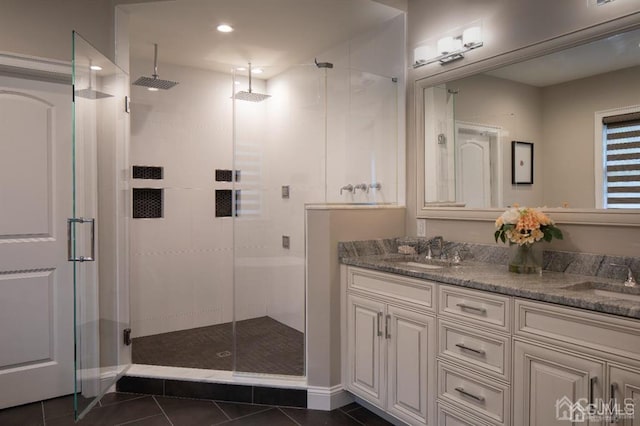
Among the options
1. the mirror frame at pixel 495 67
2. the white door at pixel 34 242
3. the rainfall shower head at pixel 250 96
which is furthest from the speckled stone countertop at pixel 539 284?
the white door at pixel 34 242

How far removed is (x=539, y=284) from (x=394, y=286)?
0.73 meters

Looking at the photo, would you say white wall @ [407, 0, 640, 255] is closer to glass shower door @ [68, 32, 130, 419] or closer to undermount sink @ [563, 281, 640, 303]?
undermount sink @ [563, 281, 640, 303]

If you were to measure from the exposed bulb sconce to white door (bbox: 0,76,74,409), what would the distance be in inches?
91.9

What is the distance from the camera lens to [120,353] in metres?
2.82

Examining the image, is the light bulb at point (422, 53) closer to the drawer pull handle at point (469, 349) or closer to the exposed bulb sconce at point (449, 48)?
the exposed bulb sconce at point (449, 48)

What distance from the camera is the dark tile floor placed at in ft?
7.91

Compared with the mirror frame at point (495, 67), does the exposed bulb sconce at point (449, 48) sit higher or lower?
higher

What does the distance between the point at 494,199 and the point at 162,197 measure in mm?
2819

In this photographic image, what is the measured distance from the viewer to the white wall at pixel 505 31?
1.92m

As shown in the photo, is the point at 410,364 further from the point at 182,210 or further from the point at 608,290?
the point at 182,210

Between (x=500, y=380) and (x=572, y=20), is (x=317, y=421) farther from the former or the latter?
(x=572, y=20)

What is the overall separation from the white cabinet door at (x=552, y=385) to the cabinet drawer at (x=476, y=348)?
0.05 m

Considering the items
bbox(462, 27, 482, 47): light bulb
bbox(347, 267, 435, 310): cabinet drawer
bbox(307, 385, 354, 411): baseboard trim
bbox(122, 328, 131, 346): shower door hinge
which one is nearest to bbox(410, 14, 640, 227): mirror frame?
bbox(462, 27, 482, 47): light bulb

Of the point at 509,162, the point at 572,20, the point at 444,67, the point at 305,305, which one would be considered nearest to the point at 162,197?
the point at 305,305
